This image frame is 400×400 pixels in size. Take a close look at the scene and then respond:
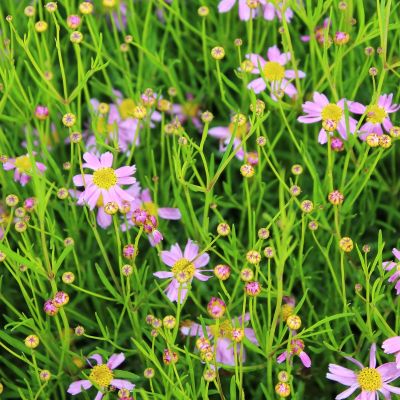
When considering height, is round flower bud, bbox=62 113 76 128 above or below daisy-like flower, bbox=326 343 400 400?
above

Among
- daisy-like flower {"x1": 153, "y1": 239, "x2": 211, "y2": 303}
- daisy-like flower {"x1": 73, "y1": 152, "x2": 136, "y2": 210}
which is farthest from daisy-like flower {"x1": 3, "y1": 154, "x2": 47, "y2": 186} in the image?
daisy-like flower {"x1": 153, "y1": 239, "x2": 211, "y2": 303}

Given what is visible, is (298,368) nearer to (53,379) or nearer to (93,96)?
(53,379)

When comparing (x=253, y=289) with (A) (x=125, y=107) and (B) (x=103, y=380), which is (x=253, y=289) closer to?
(B) (x=103, y=380)

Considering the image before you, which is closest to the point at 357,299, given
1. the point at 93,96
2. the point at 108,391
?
the point at 108,391

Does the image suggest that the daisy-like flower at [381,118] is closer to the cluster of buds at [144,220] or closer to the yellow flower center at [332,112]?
the yellow flower center at [332,112]

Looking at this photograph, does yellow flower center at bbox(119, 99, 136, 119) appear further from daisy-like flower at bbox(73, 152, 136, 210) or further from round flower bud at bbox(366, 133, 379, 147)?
round flower bud at bbox(366, 133, 379, 147)

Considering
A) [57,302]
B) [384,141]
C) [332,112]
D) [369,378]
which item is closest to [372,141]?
[384,141]
